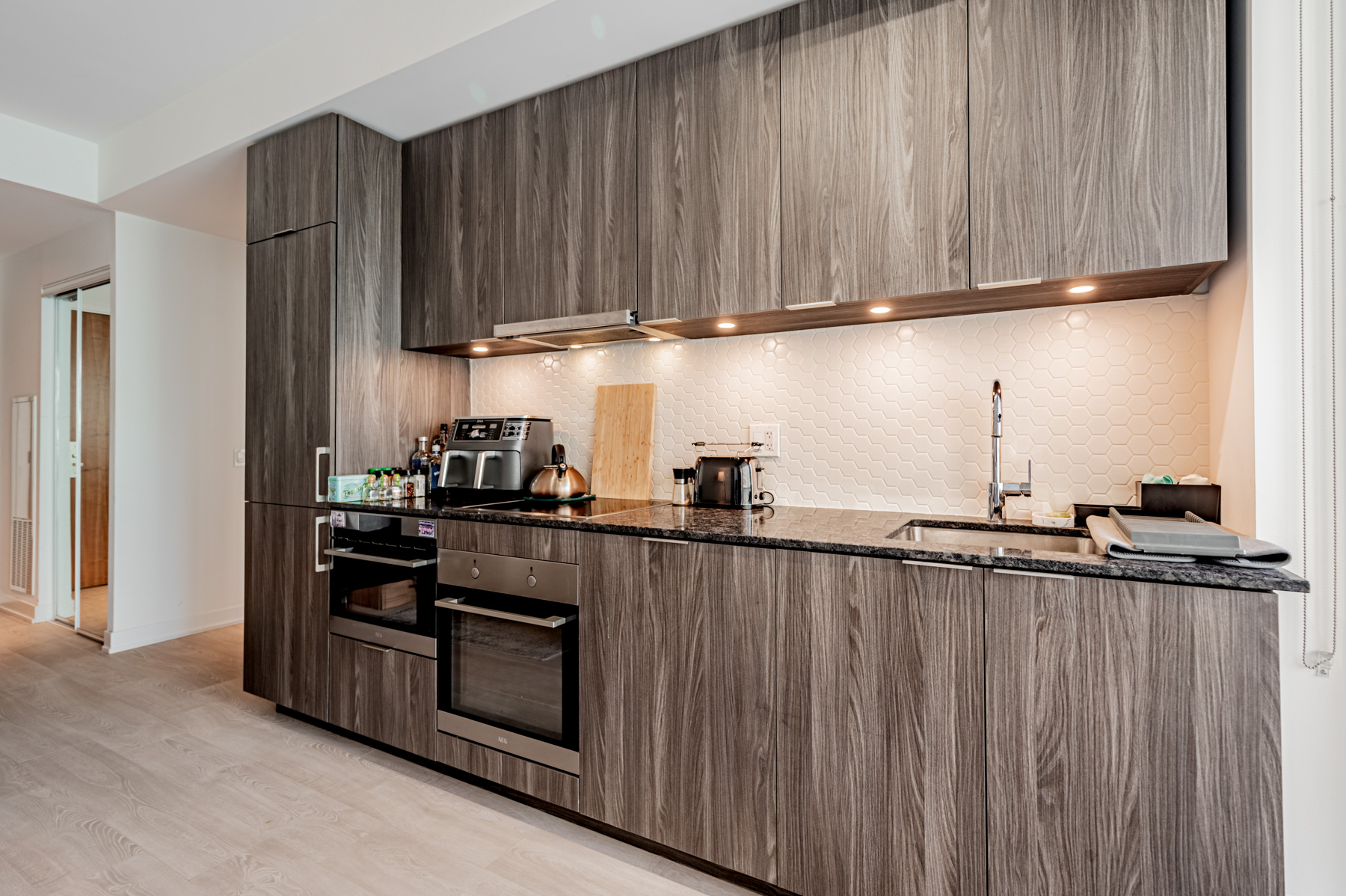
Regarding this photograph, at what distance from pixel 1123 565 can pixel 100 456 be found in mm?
6025

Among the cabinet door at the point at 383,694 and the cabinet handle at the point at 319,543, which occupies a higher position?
the cabinet handle at the point at 319,543

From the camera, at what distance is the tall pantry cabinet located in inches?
106

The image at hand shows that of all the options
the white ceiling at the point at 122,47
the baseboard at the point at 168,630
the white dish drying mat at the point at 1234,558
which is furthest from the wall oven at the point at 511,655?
the baseboard at the point at 168,630

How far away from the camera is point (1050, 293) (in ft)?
6.17

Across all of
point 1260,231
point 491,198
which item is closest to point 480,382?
point 491,198

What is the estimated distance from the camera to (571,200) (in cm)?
244

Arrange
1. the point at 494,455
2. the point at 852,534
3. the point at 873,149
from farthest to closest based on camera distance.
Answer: the point at 494,455
the point at 873,149
the point at 852,534

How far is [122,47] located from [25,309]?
2980 millimetres

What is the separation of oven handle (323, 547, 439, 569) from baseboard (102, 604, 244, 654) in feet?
7.35

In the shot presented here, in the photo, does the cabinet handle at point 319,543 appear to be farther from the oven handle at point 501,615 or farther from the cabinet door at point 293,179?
the cabinet door at point 293,179

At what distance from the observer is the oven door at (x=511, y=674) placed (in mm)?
2061

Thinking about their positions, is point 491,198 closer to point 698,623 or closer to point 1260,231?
point 698,623

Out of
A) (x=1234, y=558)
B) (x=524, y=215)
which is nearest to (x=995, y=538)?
(x=1234, y=558)

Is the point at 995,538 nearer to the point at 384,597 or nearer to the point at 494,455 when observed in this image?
the point at 494,455
